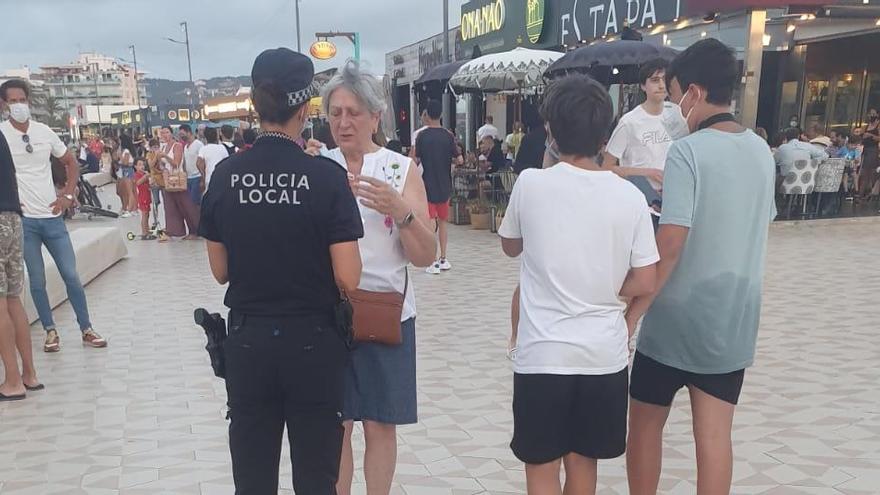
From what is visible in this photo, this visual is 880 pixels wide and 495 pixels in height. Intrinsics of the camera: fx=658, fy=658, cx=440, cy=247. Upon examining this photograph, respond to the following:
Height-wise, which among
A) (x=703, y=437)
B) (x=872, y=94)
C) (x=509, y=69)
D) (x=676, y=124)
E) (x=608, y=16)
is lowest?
(x=703, y=437)

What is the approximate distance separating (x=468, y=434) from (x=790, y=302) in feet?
12.5

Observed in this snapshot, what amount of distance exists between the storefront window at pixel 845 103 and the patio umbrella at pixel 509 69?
7808mm

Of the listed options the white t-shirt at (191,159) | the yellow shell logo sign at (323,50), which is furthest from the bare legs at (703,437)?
the yellow shell logo sign at (323,50)

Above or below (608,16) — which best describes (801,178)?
below

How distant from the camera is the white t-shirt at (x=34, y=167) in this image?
425 cm

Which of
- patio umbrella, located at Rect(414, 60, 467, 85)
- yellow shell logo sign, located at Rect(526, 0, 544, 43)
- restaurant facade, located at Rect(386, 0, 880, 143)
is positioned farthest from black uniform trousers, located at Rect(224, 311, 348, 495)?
yellow shell logo sign, located at Rect(526, 0, 544, 43)

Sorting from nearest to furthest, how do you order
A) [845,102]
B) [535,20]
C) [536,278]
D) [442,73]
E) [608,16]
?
[536,278] → [442,73] → [608,16] → [845,102] → [535,20]

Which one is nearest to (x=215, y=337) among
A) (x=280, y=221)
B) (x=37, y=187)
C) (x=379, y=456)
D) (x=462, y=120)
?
(x=280, y=221)

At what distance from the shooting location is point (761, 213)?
2.21m

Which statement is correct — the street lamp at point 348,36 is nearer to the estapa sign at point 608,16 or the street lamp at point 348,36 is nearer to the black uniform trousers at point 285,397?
the estapa sign at point 608,16

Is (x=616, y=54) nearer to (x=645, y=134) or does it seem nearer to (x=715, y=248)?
(x=645, y=134)

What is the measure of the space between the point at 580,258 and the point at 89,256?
263 inches

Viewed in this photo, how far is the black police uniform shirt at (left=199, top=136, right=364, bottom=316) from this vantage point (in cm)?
181

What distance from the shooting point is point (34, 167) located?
4324 millimetres
